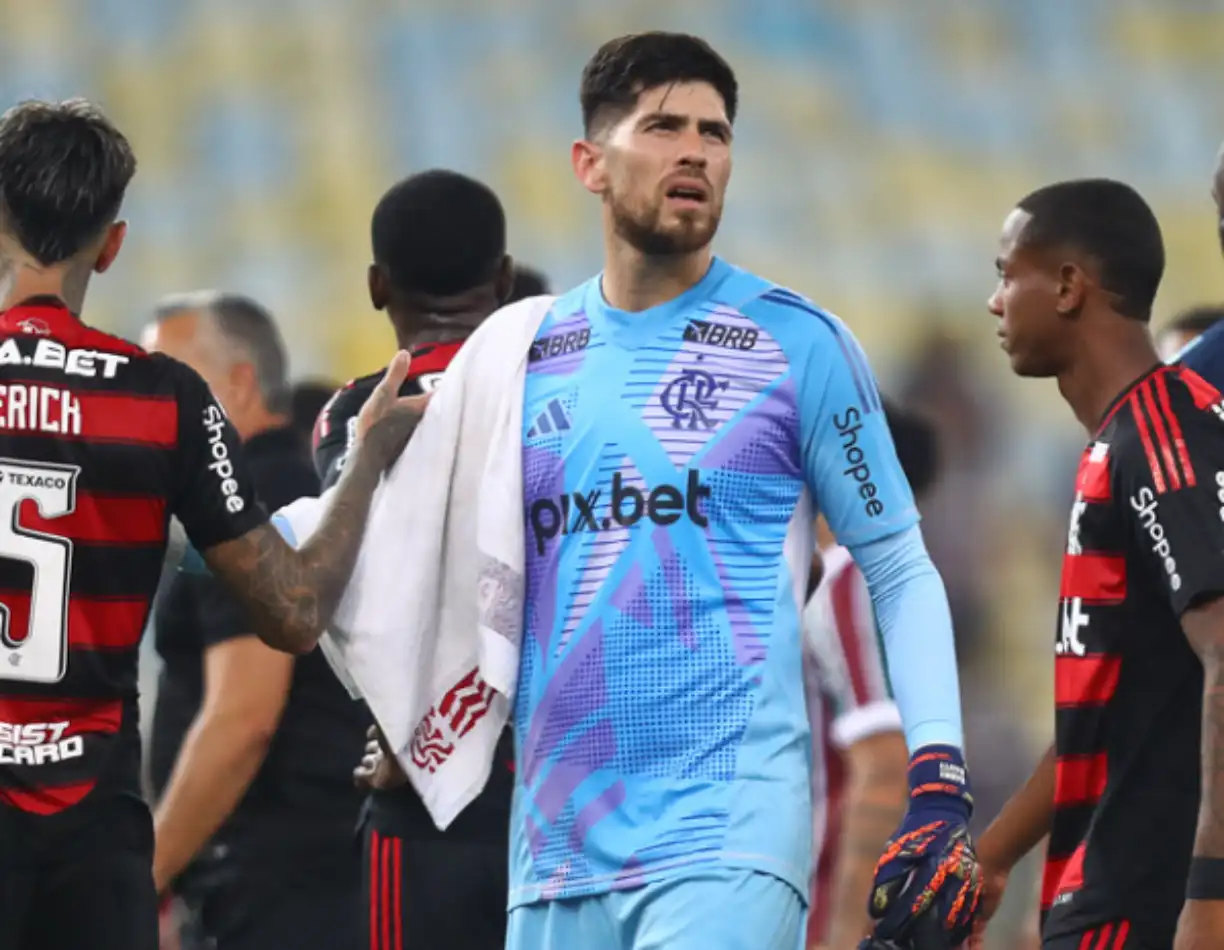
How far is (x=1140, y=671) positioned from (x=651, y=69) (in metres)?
1.26

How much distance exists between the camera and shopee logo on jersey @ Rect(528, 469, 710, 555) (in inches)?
142

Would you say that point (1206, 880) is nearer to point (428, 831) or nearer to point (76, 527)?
point (428, 831)

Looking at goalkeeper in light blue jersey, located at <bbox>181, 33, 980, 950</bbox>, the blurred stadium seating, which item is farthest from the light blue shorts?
the blurred stadium seating

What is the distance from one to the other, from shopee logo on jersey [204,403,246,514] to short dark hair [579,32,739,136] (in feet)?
2.73

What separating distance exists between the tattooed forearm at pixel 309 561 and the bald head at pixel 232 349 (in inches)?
75.3

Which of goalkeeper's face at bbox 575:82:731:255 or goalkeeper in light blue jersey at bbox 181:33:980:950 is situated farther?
goalkeeper's face at bbox 575:82:731:255

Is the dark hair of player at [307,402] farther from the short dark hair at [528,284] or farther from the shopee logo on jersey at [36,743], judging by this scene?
the shopee logo on jersey at [36,743]

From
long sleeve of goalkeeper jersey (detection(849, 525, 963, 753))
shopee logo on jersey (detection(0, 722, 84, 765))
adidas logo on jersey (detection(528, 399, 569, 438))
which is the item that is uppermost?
adidas logo on jersey (detection(528, 399, 569, 438))

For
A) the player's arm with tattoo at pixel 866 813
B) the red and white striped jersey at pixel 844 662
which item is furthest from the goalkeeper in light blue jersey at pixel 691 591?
the player's arm with tattoo at pixel 866 813

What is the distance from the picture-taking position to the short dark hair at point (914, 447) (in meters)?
5.91

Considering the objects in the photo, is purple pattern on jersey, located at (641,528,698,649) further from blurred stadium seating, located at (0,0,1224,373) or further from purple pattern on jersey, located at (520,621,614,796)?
blurred stadium seating, located at (0,0,1224,373)

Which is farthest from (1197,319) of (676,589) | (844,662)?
(676,589)

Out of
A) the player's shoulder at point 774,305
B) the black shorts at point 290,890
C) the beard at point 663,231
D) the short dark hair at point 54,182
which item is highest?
the short dark hair at point 54,182

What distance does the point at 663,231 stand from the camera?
12.4ft
